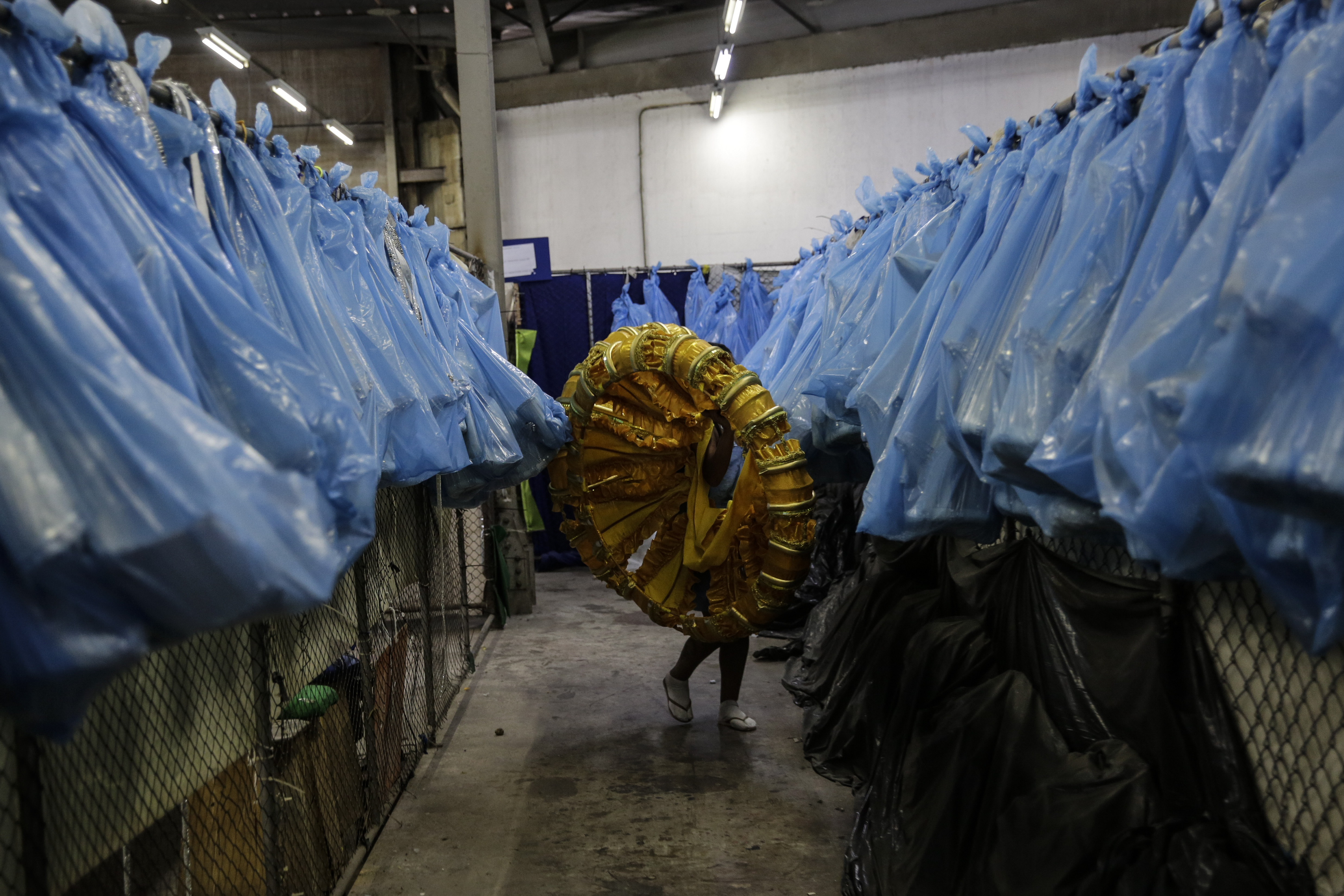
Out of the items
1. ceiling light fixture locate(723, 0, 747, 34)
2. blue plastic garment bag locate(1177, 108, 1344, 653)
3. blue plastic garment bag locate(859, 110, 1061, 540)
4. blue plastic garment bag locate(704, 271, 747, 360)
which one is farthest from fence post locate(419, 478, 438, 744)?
ceiling light fixture locate(723, 0, 747, 34)

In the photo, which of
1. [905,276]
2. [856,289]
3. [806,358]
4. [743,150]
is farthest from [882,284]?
[743,150]

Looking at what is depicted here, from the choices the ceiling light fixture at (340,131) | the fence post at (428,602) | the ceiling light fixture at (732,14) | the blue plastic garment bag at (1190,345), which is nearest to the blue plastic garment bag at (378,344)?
the fence post at (428,602)

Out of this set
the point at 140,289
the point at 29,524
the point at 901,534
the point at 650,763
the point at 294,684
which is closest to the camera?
the point at 29,524

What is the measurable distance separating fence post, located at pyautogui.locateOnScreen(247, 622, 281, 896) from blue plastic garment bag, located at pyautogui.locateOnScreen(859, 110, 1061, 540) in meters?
1.41

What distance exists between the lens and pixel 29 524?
0.79m

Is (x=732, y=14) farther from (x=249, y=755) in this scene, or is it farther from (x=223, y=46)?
(x=249, y=755)

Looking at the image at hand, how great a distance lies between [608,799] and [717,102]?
5335 mm

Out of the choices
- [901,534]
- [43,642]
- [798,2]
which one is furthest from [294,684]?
[798,2]

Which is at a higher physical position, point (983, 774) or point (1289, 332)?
point (1289, 332)

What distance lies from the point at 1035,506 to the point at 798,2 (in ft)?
20.0

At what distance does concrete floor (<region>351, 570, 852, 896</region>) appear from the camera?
101 inches

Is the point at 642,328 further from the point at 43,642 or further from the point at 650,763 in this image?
the point at 43,642

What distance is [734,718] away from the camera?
3.63 m

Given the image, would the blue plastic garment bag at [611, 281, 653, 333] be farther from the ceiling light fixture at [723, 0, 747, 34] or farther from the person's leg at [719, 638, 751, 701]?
the person's leg at [719, 638, 751, 701]
